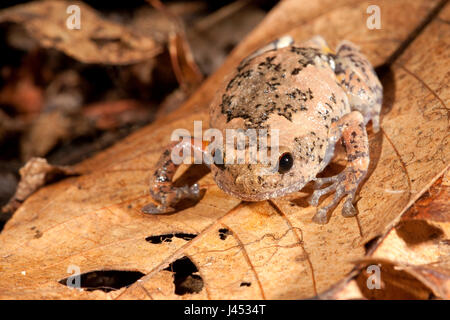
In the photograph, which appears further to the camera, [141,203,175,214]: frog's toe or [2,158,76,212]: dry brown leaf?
[2,158,76,212]: dry brown leaf

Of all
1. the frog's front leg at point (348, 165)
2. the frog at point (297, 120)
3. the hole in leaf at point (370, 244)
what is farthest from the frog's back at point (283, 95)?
the hole in leaf at point (370, 244)

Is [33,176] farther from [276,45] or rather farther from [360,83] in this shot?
[360,83]

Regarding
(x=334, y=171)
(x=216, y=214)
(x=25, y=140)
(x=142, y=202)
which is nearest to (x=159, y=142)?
(x=142, y=202)

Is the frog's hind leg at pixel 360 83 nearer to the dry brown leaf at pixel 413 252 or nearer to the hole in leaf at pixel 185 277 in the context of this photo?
the dry brown leaf at pixel 413 252

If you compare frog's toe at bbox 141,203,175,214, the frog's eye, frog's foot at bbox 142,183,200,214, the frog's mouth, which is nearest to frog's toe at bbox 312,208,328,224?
A: the frog's mouth

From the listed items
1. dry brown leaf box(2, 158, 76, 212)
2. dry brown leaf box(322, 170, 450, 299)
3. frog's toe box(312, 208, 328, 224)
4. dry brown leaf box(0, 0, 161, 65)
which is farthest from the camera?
dry brown leaf box(0, 0, 161, 65)

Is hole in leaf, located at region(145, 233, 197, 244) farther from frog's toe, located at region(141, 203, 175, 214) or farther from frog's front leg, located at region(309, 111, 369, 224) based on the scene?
frog's front leg, located at region(309, 111, 369, 224)

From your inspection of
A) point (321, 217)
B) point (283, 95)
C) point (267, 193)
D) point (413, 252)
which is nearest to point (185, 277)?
point (267, 193)
